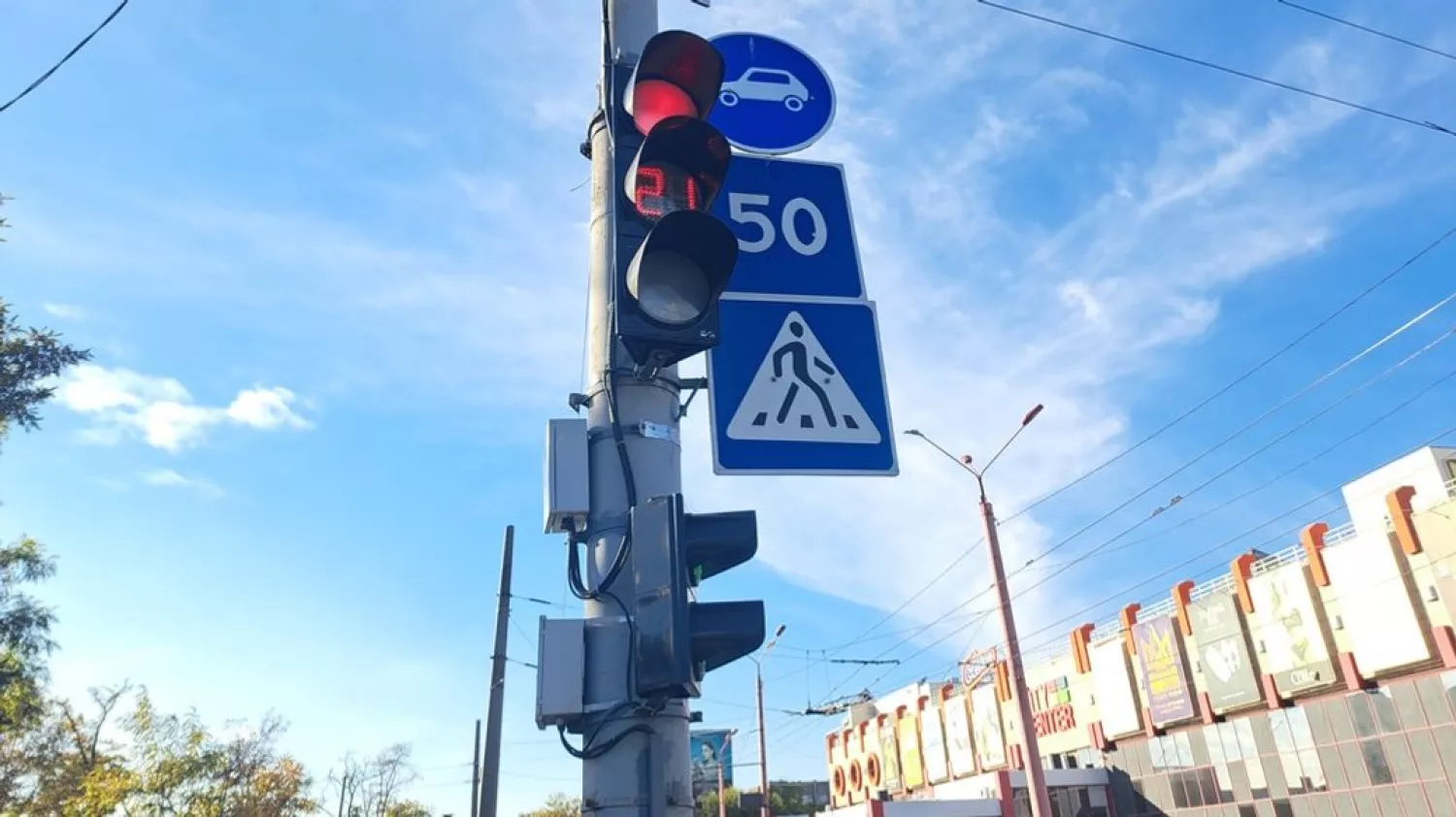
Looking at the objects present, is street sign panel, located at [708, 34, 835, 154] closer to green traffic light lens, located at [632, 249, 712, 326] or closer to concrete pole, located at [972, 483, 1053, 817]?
green traffic light lens, located at [632, 249, 712, 326]

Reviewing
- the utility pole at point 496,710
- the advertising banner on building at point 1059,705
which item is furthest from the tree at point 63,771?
the advertising banner on building at point 1059,705

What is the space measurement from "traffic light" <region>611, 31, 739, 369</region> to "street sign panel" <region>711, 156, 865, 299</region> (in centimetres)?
87

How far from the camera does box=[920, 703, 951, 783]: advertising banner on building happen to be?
40.6 meters

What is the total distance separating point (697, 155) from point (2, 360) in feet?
85.7

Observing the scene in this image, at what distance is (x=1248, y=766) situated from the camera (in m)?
27.0

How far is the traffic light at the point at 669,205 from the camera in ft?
9.16

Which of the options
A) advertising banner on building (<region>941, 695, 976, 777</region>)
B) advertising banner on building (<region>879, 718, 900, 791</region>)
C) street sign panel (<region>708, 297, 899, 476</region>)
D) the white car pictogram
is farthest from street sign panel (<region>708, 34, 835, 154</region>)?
advertising banner on building (<region>879, 718, 900, 791</region>)

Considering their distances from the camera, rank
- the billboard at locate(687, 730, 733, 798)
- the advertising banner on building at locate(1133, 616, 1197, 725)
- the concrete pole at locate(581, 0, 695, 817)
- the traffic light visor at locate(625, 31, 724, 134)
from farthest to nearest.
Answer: the billboard at locate(687, 730, 733, 798) → the advertising banner on building at locate(1133, 616, 1197, 725) → the traffic light visor at locate(625, 31, 724, 134) → the concrete pole at locate(581, 0, 695, 817)

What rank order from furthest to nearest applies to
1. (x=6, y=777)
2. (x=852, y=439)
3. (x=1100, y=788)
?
(x=1100, y=788) < (x=6, y=777) < (x=852, y=439)

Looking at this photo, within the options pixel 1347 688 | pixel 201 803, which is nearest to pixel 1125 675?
pixel 1347 688

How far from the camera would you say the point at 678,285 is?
9.41ft

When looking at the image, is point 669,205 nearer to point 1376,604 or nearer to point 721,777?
point 1376,604

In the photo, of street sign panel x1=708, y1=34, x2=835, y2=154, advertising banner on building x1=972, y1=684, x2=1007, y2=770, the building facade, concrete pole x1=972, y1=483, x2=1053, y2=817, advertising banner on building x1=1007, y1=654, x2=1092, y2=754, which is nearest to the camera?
street sign panel x1=708, y1=34, x2=835, y2=154

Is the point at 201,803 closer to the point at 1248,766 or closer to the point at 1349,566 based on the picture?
the point at 1248,766
